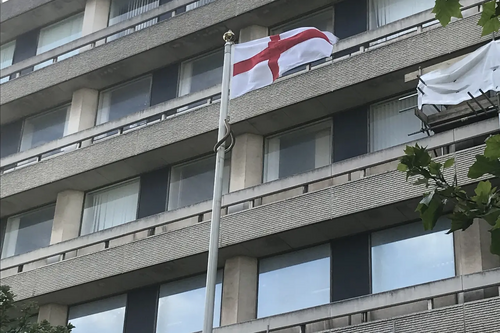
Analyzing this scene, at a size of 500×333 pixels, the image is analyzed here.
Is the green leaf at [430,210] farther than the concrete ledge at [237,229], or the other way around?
the concrete ledge at [237,229]

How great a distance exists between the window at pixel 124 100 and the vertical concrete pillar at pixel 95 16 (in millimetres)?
2707

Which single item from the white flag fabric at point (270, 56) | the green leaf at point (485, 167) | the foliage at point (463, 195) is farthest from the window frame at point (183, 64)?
the green leaf at point (485, 167)

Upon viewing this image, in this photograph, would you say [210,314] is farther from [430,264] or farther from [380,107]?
[380,107]

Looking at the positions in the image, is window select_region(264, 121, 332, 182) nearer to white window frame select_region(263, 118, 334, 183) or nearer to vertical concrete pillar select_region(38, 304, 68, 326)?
white window frame select_region(263, 118, 334, 183)

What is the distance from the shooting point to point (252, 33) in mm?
27312

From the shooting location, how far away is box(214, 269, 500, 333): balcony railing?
62.8ft

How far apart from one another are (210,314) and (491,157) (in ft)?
27.5

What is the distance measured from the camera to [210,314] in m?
15.6

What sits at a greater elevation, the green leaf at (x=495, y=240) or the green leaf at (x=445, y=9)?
the green leaf at (x=445, y=9)

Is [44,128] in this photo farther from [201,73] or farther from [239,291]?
[239,291]

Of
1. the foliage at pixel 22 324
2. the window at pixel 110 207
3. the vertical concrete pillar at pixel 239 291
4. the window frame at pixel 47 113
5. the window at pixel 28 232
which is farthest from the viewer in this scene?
the window frame at pixel 47 113

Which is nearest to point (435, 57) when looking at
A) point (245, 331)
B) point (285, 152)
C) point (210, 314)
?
point (285, 152)

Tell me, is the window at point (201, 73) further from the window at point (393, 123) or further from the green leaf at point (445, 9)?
the green leaf at point (445, 9)

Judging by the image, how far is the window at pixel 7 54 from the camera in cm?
3466
